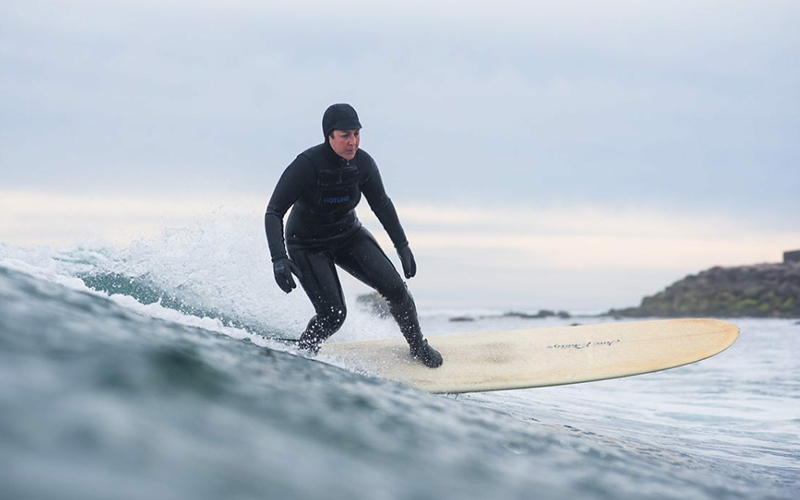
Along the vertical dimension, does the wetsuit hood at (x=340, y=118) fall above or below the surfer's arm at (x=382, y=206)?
above

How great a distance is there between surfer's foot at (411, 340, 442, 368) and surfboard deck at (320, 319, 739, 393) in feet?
0.16

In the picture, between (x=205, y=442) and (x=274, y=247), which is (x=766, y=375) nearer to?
(x=274, y=247)

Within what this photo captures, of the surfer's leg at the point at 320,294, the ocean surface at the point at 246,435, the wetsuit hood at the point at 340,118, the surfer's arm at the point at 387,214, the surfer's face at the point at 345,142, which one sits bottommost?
the ocean surface at the point at 246,435

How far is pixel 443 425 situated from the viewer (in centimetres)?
353

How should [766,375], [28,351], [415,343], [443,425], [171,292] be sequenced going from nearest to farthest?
[28,351] < [443,425] < [415,343] < [171,292] < [766,375]

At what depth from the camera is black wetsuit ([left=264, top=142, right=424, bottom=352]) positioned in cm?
574

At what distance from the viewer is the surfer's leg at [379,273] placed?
600 cm

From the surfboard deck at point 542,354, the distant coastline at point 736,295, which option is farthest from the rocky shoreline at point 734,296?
the surfboard deck at point 542,354

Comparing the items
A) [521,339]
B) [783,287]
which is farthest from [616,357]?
[783,287]

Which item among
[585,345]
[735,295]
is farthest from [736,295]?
Result: [585,345]

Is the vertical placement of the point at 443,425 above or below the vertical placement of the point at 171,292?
below

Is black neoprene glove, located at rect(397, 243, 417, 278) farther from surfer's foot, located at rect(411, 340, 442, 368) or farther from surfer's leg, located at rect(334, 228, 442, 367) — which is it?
surfer's foot, located at rect(411, 340, 442, 368)

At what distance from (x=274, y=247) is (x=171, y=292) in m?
4.04

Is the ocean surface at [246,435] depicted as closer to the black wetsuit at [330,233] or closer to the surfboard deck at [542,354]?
the black wetsuit at [330,233]
